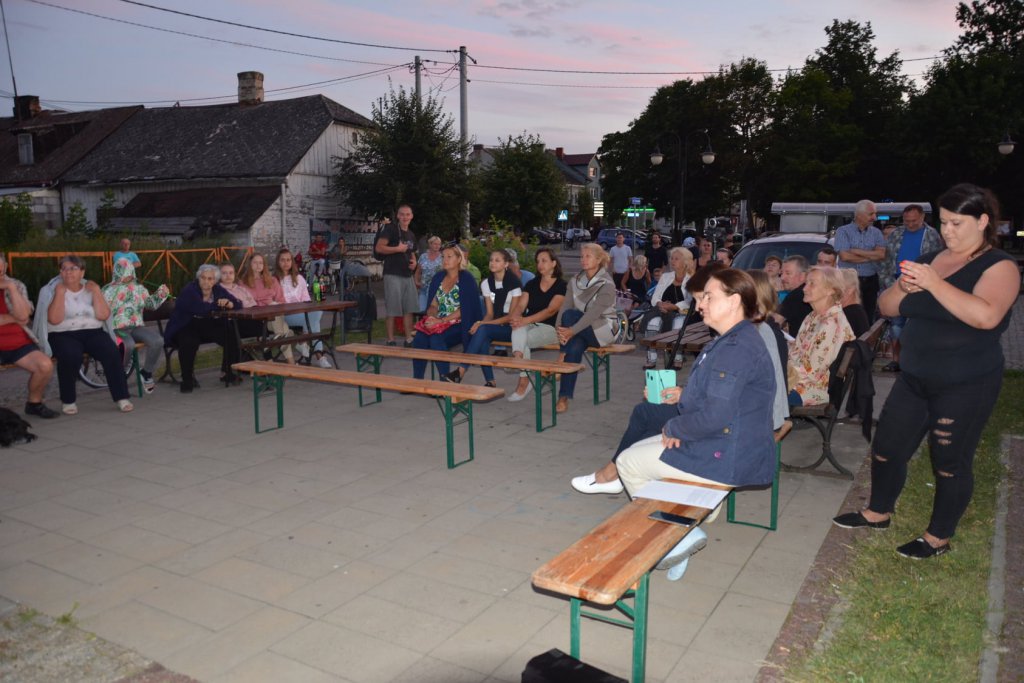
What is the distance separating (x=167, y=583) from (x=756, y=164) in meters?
47.6

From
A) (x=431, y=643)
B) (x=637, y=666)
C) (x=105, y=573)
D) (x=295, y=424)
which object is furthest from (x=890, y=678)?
(x=295, y=424)

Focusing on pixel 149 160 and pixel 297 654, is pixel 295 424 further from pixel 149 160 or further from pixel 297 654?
pixel 149 160

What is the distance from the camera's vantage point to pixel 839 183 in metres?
47.1

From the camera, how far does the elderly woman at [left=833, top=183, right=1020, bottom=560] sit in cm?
406

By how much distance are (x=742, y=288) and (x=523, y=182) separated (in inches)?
1581

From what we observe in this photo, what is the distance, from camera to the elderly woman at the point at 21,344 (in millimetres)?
7684

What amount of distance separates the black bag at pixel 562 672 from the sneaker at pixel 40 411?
22.2 feet

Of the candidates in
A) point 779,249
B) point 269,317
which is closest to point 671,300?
point 779,249

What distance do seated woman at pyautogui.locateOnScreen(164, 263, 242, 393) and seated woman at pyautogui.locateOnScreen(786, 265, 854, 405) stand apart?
6504mm

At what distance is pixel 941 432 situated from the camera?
14.3 feet

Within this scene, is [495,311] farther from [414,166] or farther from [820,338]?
[414,166]

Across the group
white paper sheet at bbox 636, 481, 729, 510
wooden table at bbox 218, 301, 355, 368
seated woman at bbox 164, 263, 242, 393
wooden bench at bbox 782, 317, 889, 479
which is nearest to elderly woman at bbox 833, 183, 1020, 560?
wooden bench at bbox 782, 317, 889, 479

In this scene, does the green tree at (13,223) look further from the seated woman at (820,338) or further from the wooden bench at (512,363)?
the seated woman at (820,338)

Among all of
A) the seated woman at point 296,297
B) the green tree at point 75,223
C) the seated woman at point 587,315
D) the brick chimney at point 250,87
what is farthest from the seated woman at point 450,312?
the brick chimney at point 250,87
